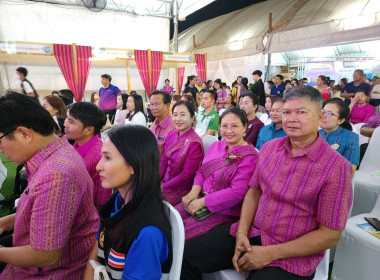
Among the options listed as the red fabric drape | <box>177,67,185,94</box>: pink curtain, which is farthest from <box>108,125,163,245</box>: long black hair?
<box>177,67,185,94</box>: pink curtain

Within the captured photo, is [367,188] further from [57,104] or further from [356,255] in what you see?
[57,104]

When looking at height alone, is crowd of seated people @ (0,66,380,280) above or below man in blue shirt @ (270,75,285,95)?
below

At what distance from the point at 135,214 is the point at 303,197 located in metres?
0.86

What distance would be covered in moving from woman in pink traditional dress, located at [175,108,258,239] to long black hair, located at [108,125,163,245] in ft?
2.39

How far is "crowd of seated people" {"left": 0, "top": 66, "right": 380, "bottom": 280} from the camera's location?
0.98 metres

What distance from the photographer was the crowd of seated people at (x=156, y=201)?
981mm

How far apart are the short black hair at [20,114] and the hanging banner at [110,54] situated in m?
8.10

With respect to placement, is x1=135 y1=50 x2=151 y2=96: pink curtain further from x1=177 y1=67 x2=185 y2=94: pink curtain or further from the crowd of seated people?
the crowd of seated people

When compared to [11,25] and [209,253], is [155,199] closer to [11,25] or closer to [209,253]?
[209,253]

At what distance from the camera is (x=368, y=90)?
19.7 feet

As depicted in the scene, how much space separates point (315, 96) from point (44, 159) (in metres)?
1.42

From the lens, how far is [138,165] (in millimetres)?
1004

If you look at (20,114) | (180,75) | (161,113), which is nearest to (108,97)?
(161,113)

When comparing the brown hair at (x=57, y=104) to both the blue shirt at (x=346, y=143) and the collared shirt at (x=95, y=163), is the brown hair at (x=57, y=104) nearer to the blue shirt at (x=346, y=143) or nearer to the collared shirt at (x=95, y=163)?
the collared shirt at (x=95, y=163)
